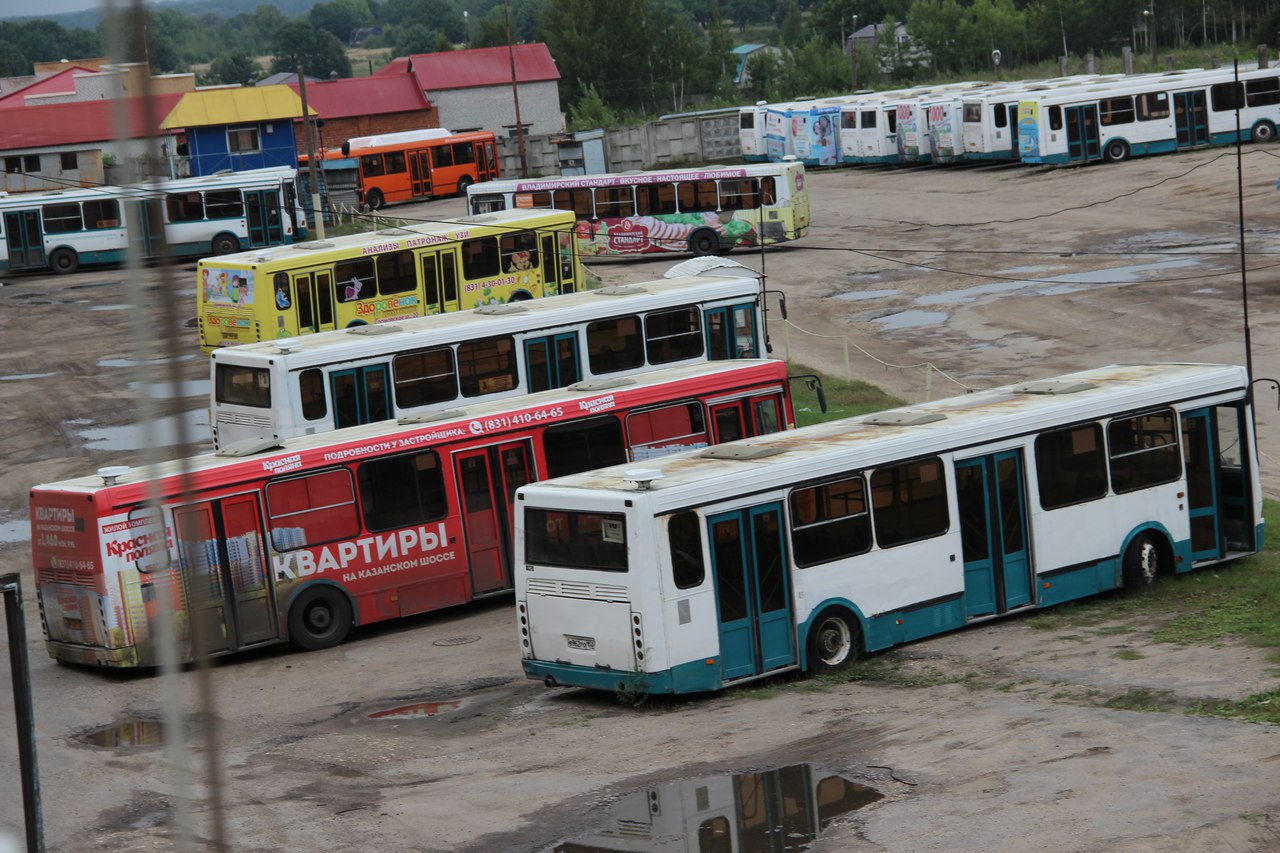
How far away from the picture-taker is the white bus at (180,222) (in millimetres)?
53562

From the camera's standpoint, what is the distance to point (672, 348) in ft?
90.8

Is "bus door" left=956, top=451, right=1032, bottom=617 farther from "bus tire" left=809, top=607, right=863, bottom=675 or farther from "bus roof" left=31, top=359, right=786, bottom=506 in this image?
"bus roof" left=31, top=359, right=786, bottom=506

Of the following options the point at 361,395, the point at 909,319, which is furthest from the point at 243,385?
the point at 909,319

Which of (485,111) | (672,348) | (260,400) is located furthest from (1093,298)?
(485,111)

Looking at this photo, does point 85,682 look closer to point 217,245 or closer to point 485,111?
point 217,245

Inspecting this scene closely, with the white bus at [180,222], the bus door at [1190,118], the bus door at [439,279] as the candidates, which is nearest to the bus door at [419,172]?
the white bus at [180,222]

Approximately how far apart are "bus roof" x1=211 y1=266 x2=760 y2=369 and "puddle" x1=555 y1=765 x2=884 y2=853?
13.1 m

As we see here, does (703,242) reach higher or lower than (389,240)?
lower

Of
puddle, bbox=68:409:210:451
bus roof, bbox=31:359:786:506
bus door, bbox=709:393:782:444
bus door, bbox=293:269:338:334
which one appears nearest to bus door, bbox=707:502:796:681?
bus roof, bbox=31:359:786:506

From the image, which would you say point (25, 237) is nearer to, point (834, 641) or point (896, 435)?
point (896, 435)

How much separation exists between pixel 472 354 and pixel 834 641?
1071 cm

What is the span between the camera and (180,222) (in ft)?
174

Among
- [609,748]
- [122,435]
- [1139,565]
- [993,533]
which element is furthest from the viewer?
[122,435]

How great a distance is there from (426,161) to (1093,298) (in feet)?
122
